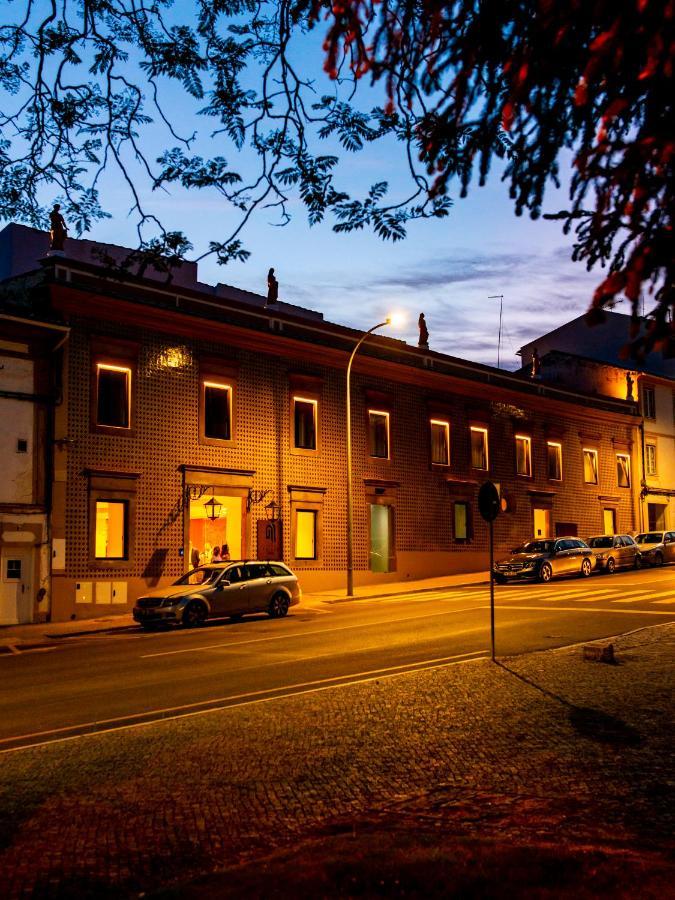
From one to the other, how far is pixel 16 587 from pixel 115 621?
2830 millimetres

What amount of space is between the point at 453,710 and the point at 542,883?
17.1 ft

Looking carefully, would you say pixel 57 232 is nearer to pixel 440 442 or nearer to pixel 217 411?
pixel 217 411

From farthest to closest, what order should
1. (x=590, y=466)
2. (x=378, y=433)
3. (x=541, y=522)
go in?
(x=590, y=466), (x=541, y=522), (x=378, y=433)

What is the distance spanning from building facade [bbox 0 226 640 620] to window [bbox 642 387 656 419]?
1166 cm

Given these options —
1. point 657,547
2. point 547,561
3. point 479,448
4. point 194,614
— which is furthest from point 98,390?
point 657,547

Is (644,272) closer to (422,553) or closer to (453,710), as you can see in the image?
(453,710)

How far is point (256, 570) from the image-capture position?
979 inches

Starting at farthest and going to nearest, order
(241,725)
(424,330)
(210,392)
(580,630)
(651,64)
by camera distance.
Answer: (424,330)
(210,392)
(580,630)
(241,725)
(651,64)

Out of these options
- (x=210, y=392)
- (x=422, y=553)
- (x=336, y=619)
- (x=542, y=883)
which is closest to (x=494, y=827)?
(x=542, y=883)

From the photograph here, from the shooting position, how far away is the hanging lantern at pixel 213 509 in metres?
30.1

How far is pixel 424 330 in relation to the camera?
4300 centimetres

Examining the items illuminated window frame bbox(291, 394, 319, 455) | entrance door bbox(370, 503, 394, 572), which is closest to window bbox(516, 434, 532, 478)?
entrance door bbox(370, 503, 394, 572)

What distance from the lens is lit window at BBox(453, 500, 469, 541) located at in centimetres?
4016

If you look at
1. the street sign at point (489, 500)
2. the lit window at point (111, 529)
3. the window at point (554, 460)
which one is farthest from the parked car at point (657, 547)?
the street sign at point (489, 500)
